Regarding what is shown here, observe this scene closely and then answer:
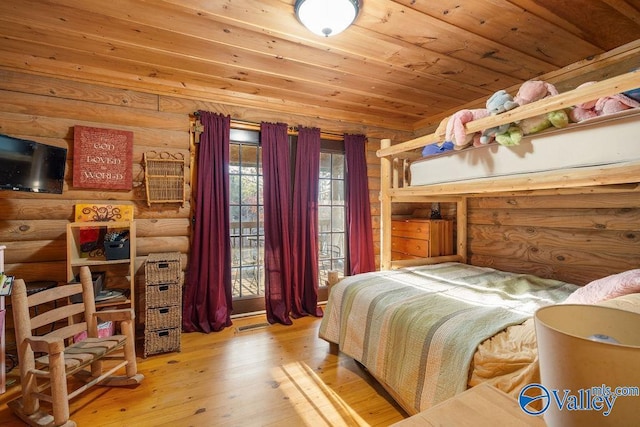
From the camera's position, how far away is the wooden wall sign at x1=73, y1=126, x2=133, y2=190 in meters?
2.47

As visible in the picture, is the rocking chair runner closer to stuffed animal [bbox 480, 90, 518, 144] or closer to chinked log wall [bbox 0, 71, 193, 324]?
chinked log wall [bbox 0, 71, 193, 324]

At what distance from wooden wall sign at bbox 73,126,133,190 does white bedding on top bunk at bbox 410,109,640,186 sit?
8.50ft

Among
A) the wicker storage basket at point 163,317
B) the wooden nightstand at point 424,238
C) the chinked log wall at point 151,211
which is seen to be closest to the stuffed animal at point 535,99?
the chinked log wall at point 151,211

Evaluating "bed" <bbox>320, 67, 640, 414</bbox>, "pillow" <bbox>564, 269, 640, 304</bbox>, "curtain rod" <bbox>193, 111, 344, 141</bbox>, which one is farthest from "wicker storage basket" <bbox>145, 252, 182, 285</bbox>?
"pillow" <bbox>564, 269, 640, 304</bbox>

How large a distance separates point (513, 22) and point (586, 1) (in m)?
0.34

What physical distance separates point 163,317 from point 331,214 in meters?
2.05

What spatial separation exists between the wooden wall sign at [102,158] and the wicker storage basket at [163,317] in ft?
3.63

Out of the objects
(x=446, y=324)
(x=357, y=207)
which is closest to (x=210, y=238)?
(x=357, y=207)

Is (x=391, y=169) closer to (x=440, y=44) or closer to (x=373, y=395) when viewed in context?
(x=440, y=44)

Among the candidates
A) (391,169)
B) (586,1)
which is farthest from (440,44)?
(391,169)

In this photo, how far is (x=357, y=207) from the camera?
3529 mm

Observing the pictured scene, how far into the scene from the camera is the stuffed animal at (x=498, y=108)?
5.15 ft

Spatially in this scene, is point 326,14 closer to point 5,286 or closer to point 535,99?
point 535,99

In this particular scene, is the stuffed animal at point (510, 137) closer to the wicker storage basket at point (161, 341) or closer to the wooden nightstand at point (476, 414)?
the wooden nightstand at point (476, 414)
